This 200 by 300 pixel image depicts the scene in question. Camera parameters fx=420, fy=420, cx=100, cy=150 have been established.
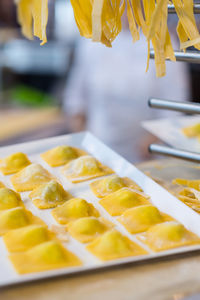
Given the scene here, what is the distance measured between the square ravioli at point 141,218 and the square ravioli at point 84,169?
0.18 m

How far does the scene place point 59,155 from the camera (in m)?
0.87

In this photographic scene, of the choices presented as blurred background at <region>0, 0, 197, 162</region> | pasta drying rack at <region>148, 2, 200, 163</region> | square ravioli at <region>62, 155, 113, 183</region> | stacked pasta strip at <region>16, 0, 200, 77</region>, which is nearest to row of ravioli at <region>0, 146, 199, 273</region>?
square ravioli at <region>62, 155, 113, 183</region>

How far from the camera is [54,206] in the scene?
0.67 m

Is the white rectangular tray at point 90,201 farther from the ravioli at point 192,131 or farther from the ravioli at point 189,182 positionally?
the ravioli at point 192,131

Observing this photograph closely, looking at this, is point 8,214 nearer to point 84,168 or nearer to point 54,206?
point 54,206

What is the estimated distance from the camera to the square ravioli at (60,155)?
857mm

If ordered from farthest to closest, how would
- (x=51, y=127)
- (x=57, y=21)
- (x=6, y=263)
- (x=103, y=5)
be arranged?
(x=57, y=21) < (x=51, y=127) < (x=103, y=5) < (x=6, y=263)

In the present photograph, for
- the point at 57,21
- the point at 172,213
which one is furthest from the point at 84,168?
the point at 57,21

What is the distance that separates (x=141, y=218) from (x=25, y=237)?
0.56ft

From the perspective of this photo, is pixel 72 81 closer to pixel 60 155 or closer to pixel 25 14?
pixel 60 155

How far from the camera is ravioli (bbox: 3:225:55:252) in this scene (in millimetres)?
531

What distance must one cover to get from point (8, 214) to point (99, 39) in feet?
0.89

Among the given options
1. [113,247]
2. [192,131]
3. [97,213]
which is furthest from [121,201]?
[192,131]

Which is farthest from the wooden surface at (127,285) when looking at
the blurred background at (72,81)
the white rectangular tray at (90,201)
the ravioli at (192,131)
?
the blurred background at (72,81)
